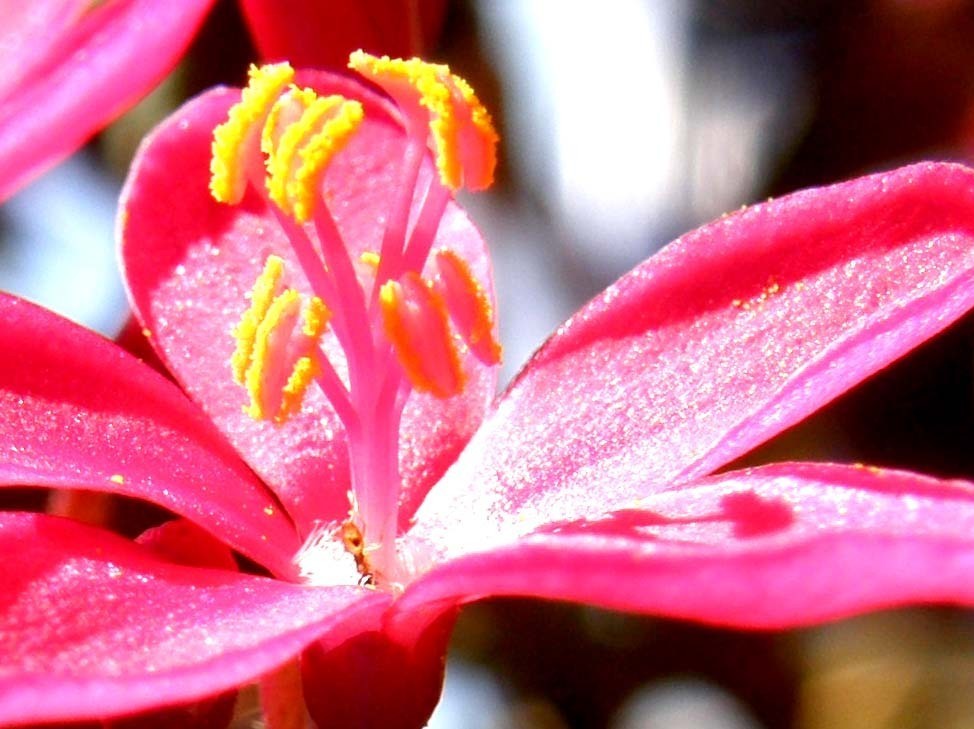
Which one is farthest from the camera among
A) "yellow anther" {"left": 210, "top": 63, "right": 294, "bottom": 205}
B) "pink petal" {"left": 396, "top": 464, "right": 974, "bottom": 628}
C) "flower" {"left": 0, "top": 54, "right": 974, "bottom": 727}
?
"yellow anther" {"left": 210, "top": 63, "right": 294, "bottom": 205}

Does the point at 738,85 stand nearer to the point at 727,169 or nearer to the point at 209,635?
the point at 727,169

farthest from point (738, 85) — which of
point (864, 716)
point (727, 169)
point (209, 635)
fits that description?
point (209, 635)

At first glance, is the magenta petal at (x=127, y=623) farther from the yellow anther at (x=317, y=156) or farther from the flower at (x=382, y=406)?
the yellow anther at (x=317, y=156)

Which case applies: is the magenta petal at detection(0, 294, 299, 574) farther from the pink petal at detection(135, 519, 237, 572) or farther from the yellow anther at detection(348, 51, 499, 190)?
the yellow anther at detection(348, 51, 499, 190)

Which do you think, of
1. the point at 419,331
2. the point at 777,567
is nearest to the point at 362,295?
the point at 419,331

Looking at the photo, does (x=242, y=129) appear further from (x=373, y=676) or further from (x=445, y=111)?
(x=373, y=676)

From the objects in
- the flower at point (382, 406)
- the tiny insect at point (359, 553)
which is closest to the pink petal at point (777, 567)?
the flower at point (382, 406)

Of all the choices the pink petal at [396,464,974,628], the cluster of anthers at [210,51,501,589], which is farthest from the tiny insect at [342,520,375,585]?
the pink petal at [396,464,974,628]
